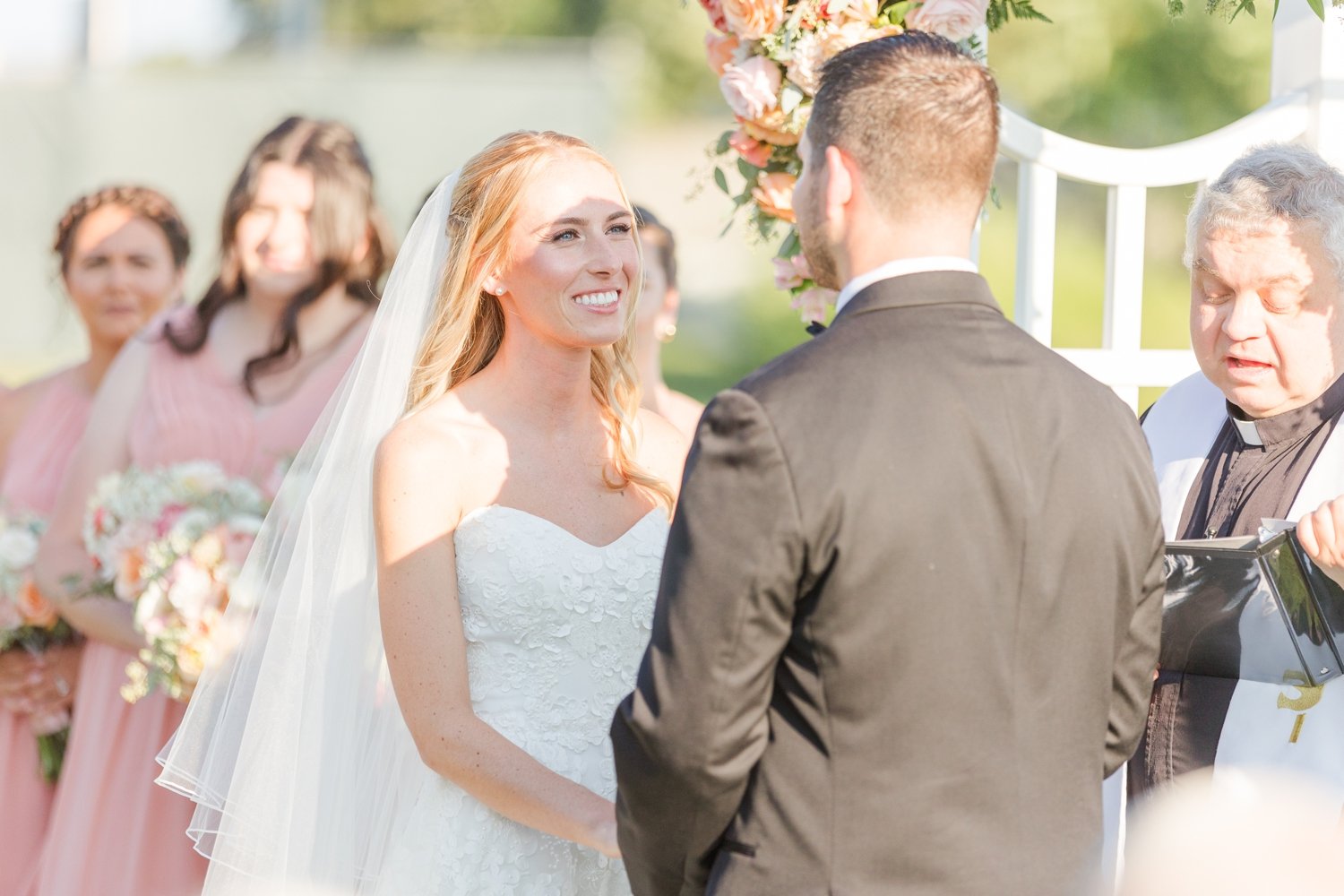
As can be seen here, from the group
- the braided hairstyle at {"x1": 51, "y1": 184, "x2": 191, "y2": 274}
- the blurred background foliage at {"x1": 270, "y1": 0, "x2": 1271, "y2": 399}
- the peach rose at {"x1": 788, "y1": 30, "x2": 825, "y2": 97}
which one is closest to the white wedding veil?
the peach rose at {"x1": 788, "y1": 30, "x2": 825, "y2": 97}

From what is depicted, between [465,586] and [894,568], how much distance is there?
3.62 feet

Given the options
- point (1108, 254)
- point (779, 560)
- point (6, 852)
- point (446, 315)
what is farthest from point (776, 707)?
point (6, 852)

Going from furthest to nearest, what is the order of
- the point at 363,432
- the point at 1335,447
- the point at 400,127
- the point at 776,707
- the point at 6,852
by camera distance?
the point at 400,127
the point at 6,852
the point at 363,432
the point at 1335,447
the point at 776,707

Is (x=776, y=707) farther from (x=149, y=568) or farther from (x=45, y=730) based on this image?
(x=45, y=730)

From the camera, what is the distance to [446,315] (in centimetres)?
301

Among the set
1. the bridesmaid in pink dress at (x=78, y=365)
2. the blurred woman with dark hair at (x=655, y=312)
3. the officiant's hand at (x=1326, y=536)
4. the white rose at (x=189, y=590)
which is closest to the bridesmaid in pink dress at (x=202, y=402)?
the bridesmaid in pink dress at (x=78, y=365)

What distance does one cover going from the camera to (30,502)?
489 centimetres

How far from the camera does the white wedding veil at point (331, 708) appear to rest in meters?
2.98

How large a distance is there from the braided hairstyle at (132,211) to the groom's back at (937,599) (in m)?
3.68

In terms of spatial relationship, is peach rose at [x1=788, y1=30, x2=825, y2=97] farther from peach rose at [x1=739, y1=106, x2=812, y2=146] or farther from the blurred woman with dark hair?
the blurred woman with dark hair

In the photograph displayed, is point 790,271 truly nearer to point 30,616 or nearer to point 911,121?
point 911,121

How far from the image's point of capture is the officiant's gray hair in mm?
2764

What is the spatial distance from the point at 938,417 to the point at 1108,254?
7.30ft

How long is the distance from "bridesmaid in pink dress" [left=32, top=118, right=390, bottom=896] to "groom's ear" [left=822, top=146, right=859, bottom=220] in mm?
2640
